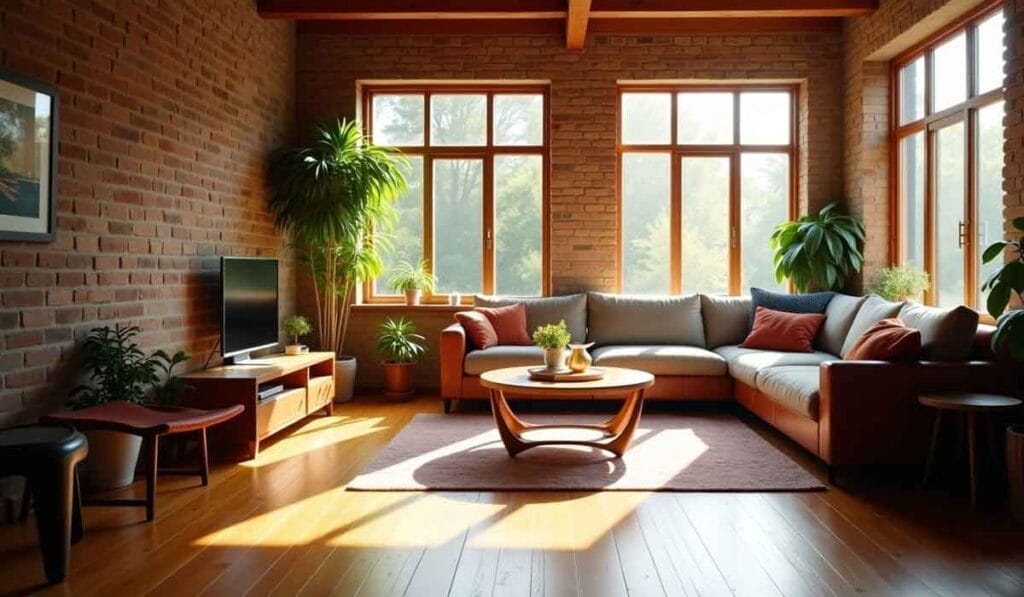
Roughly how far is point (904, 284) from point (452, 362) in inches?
138

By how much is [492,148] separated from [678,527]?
4614mm

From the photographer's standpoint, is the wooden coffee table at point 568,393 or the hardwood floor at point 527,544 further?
the wooden coffee table at point 568,393

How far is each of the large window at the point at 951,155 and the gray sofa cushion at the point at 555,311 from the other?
8.74 feet

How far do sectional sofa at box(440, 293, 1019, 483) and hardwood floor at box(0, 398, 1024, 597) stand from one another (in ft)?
1.25

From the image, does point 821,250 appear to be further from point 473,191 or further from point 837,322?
point 473,191

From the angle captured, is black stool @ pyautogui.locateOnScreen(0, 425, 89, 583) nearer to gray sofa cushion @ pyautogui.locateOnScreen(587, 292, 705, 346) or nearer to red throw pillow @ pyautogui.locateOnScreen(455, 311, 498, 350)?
red throw pillow @ pyautogui.locateOnScreen(455, 311, 498, 350)

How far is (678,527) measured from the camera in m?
3.24

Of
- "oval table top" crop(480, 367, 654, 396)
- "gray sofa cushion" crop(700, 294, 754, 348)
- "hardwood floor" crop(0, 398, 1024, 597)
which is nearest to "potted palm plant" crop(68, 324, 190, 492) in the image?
"hardwood floor" crop(0, 398, 1024, 597)

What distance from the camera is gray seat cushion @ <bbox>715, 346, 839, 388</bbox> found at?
5.28 metres

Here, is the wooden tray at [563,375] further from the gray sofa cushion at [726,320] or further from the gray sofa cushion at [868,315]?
the gray sofa cushion at [726,320]

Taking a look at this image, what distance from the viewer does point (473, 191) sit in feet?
23.5

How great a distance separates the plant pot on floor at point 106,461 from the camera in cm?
376

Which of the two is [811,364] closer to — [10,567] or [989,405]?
[989,405]

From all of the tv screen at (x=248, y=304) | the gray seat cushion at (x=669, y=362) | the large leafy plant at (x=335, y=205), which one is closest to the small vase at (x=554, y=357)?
the gray seat cushion at (x=669, y=362)
